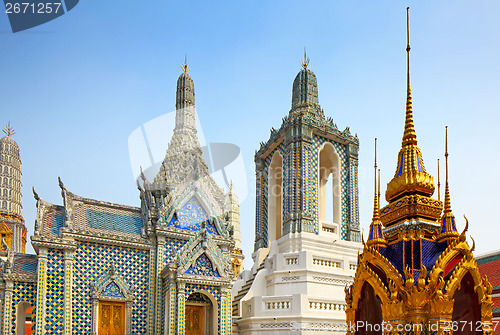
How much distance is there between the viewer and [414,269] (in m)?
7.62

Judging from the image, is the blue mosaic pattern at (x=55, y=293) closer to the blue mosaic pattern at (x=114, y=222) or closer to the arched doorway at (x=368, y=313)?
the blue mosaic pattern at (x=114, y=222)

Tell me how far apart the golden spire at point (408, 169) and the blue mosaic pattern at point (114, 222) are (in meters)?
12.6

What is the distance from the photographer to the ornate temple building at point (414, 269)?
23.8ft

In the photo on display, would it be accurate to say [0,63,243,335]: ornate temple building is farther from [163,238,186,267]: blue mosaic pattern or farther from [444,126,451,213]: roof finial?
[444,126,451,213]: roof finial

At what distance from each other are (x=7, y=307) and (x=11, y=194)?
28188 mm

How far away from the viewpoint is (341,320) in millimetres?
18438

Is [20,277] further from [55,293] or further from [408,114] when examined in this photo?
[408,114]

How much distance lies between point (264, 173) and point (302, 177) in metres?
3.33

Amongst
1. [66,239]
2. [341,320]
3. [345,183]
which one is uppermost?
[345,183]

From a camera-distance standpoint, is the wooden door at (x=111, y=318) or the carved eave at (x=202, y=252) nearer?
the wooden door at (x=111, y=318)

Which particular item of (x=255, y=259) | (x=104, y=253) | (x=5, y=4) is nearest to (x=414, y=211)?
(x=5, y=4)

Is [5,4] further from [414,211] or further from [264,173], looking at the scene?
[264,173]

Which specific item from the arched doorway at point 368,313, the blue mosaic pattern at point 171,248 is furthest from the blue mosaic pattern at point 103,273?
the arched doorway at point 368,313

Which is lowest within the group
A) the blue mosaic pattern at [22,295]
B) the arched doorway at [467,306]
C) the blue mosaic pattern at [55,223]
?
the blue mosaic pattern at [22,295]
